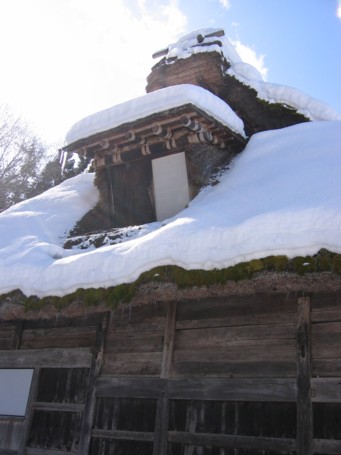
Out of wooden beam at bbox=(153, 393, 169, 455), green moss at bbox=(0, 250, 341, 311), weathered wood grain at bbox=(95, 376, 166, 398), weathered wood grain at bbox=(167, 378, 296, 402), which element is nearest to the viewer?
green moss at bbox=(0, 250, 341, 311)

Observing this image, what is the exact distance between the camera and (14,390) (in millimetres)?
6520

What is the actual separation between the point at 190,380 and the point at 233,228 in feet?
5.71

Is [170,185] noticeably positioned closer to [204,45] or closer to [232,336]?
[232,336]

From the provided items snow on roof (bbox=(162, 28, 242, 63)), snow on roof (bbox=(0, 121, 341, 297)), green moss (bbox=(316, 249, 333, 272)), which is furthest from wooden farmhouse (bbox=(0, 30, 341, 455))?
snow on roof (bbox=(162, 28, 242, 63))

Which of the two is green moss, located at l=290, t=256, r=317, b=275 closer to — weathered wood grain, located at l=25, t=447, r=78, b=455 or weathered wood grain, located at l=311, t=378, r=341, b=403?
weathered wood grain, located at l=311, t=378, r=341, b=403

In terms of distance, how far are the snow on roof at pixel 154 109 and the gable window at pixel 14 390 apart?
11.4ft

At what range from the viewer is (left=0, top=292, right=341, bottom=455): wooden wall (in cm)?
434

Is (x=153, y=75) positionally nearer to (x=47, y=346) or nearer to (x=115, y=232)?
(x=115, y=232)

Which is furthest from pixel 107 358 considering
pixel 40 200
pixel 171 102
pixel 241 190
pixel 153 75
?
pixel 153 75

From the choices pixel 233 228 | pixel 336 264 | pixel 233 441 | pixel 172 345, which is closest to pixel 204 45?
pixel 233 228

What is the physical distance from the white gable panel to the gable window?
296 centimetres

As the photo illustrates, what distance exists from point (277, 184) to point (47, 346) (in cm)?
362

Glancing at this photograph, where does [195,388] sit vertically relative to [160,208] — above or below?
below

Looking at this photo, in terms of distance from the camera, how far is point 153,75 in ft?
32.0
